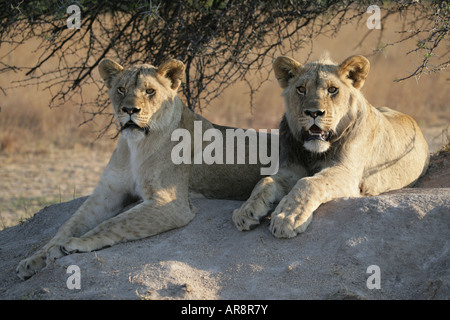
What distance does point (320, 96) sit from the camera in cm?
475

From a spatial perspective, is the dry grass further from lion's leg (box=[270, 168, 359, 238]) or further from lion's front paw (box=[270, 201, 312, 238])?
lion's front paw (box=[270, 201, 312, 238])

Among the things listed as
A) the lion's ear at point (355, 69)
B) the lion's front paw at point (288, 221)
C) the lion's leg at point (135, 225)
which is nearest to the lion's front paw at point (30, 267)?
the lion's leg at point (135, 225)

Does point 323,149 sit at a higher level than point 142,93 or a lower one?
lower

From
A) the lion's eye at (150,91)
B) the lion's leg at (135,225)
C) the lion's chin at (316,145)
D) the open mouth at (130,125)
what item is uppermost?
the lion's eye at (150,91)

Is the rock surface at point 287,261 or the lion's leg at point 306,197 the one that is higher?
the lion's leg at point 306,197

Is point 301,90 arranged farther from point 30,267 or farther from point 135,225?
point 30,267

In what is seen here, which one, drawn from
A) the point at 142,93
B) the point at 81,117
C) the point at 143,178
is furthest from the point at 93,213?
the point at 81,117

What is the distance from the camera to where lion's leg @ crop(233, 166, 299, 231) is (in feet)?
15.2

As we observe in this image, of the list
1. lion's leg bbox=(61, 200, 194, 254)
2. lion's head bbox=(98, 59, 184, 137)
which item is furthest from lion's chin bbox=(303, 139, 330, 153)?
lion's head bbox=(98, 59, 184, 137)

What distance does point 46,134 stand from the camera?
43.2 feet

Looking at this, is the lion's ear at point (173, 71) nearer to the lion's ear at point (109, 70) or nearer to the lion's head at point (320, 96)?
the lion's ear at point (109, 70)

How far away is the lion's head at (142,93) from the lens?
484 cm

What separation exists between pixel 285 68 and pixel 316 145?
78 centimetres

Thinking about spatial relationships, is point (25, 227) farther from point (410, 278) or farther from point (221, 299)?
point (410, 278)
